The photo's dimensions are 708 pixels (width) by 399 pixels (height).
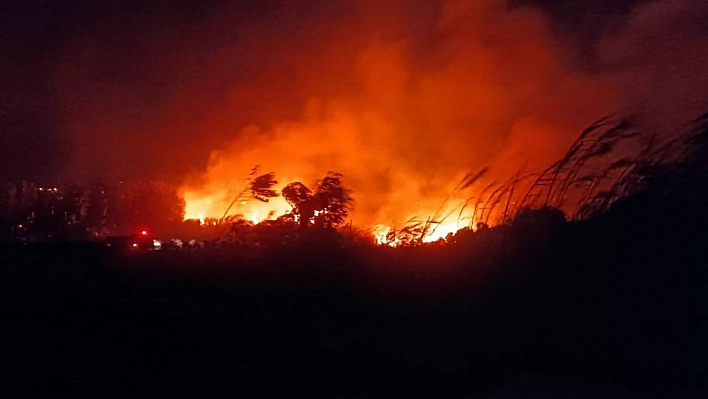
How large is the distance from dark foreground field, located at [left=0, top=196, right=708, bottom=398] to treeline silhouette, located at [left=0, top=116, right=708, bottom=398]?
0.02m

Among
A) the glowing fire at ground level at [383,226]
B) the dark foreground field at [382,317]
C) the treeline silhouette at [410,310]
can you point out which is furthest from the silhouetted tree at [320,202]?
the dark foreground field at [382,317]

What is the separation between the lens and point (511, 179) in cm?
1048

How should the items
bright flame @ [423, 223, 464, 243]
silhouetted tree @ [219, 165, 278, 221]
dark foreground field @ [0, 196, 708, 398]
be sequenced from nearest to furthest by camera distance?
dark foreground field @ [0, 196, 708, 398] < bright flame @ [423, 223, 464, 243] < silhouetted tree @ [219, 165, 278, 221]

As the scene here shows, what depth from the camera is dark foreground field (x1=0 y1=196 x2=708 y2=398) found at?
6285 mm

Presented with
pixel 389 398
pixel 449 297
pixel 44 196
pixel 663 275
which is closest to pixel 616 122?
pixel 663 275

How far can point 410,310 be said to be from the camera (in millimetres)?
7668

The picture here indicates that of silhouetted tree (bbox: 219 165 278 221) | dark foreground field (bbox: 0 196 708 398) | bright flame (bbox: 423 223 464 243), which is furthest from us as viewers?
silhouetted tree (bbox: 219 165 278 221)

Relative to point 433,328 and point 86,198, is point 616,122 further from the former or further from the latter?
point 86,198

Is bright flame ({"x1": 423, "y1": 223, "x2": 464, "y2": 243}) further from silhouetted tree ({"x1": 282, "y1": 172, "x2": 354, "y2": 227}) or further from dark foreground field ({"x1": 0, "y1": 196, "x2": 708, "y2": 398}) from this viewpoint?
silhouetted tree ({"x1": 282, "y1": 172, "x2": 354, "y2": 227})

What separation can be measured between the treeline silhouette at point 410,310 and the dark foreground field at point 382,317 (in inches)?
0.7

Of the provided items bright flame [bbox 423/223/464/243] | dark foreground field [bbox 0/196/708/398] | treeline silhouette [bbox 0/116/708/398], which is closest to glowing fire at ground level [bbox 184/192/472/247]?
bright flame [bbox 423/223/464/243]

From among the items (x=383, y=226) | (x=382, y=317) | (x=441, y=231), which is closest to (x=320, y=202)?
(x=383, y=226)

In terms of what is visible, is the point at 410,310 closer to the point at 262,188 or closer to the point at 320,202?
the point at 320,202

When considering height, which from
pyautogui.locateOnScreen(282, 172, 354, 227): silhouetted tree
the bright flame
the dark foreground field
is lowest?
the dark foreground field
